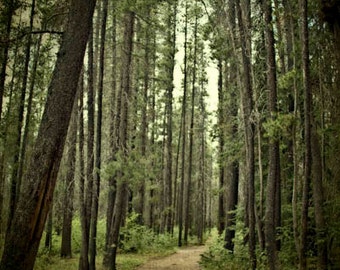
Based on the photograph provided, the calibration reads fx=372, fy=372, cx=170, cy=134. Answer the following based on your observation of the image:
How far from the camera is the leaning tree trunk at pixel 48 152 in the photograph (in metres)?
5.52

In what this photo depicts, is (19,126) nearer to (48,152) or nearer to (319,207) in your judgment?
(48,152)

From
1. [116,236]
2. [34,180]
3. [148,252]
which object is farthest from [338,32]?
[148,252]

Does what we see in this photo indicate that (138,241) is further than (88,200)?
Yes

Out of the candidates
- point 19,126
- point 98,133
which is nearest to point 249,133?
point 98,133

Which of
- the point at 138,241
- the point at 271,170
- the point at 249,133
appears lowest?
the point at 138,241

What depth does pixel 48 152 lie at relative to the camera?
19.2ft

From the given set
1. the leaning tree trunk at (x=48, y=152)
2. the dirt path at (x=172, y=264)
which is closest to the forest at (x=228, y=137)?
the leaning tree trunk at (x=48, y=152)

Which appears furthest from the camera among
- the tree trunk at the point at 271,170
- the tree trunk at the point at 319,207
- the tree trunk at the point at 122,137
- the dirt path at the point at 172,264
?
the dirt path at the point at 172,264

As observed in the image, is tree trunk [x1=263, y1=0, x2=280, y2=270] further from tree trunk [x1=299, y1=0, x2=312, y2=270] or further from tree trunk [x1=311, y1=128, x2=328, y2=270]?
tree trunk [x1=299, y1=0, x2=312, y2=270]

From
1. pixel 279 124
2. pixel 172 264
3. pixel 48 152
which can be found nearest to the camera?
pixel 48 152

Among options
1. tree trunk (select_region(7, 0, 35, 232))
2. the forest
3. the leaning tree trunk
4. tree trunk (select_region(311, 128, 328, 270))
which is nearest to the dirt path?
the forest

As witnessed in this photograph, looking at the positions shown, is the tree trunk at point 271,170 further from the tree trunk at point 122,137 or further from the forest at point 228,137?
the tree trunk at point 122,137

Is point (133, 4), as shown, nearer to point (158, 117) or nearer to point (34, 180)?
point (34, 180)

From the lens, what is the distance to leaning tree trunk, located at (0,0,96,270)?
552 centimetres
